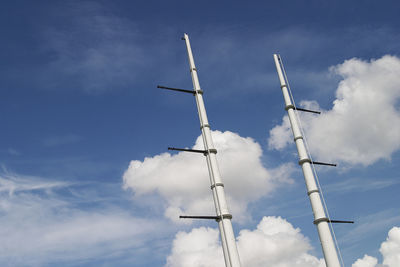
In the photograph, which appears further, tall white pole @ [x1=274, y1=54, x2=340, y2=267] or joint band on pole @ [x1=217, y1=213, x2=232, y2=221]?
tall white pole @ [x1=274, y1=54, x2=340, y2=267]

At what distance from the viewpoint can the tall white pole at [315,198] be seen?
30.6 metres

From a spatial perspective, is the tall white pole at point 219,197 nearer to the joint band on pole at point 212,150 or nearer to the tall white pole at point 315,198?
the joint band on pole at point 212,150

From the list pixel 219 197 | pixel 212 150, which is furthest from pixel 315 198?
pixel 212 150

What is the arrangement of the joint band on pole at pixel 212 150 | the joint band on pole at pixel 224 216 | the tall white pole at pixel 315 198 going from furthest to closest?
1. the joint band on pole at pixel 212 150
2. the tall white pole at pixel 315 198
3. the joint band on pole at pixel 224 216

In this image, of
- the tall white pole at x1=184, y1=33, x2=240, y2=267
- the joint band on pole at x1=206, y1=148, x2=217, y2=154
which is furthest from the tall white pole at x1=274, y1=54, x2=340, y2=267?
the joint band on pole at x1=206, y1=148, x2=217, y2=154

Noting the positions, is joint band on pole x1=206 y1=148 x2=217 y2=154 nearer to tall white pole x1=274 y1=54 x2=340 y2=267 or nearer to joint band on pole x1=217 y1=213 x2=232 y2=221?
joint band on pole x1=217 y1=213 x2=232 y2=221

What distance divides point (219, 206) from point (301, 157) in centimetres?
1090

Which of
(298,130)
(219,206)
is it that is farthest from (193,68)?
(219,206)

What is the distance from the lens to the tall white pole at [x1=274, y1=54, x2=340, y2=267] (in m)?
30.6

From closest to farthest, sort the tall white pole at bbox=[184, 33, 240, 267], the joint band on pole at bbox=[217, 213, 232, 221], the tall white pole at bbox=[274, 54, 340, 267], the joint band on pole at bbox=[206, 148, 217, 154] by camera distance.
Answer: the tall white pole at bbox=[184, 33, 240, 267]
the joint band on pole at bbox=[217, 213, 232, 221]
the tall white pole at bbox=[274, 54, 340, 267]
the joint band on pole at bbox=[206, 148, 217, 154]

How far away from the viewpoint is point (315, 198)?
33.4m

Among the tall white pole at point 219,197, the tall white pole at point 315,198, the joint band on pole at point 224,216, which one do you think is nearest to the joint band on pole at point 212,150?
the tall white pole at point 219,197

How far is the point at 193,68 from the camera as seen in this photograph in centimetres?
3869

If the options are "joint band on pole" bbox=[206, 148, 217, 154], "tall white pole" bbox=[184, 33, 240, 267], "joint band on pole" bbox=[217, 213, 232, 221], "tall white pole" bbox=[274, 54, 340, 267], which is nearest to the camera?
"tall white pole" bbox=[184, 33, 240, 267]
